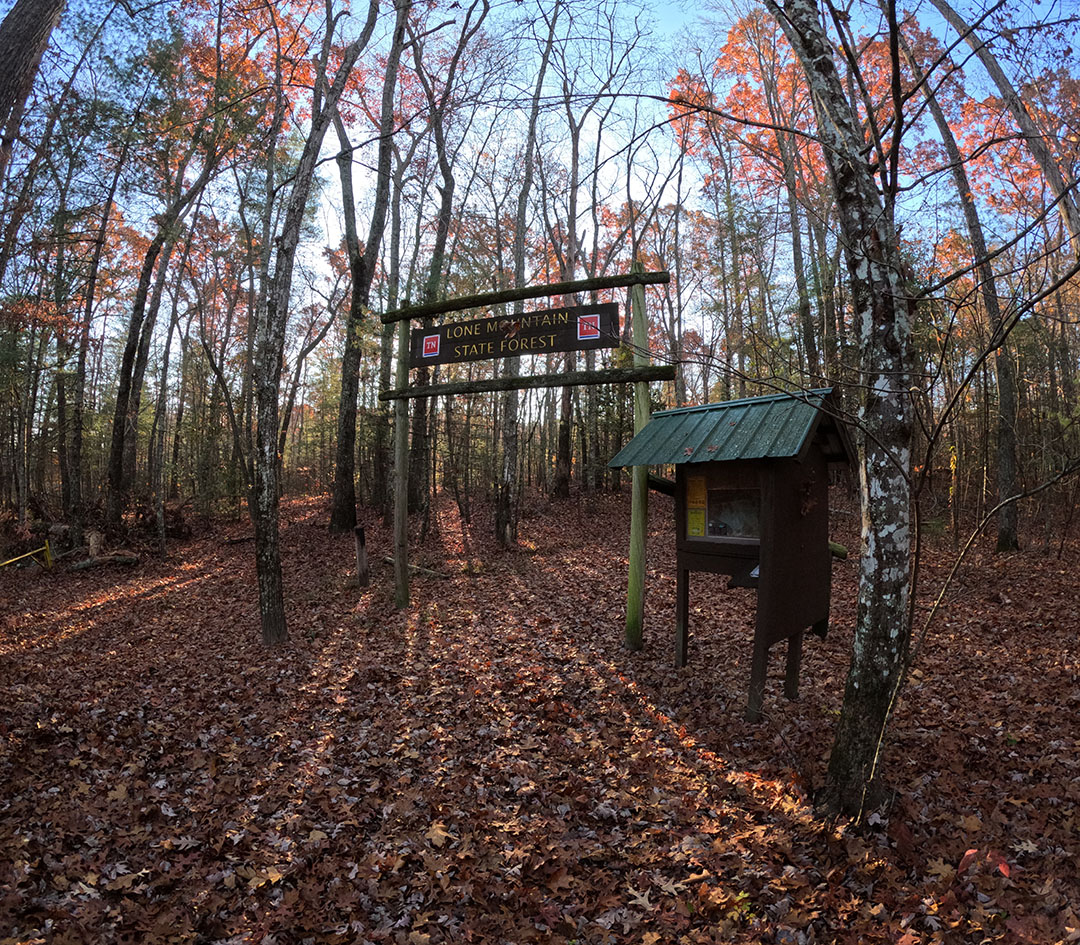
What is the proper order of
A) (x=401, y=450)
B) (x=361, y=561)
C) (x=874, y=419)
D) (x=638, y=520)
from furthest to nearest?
(x=361, y=561) → (x=401, y=450) → (x=638, y=520) → (x=874, y=419)

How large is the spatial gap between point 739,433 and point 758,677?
2072 mm

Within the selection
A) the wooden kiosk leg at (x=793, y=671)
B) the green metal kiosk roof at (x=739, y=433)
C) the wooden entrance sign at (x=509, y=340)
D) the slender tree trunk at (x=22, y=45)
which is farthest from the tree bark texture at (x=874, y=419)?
the slender tree trunk at (x=22, y=45)

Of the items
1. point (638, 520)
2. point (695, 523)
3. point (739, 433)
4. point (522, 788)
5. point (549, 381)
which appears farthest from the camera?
point (549, 381)

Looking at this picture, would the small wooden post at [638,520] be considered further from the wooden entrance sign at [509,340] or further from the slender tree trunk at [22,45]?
the slender tree trunk at [22,45]

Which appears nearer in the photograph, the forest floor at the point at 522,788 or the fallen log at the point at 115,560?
the forest floor at the point at 522,788

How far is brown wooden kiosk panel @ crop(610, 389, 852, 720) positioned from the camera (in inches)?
184

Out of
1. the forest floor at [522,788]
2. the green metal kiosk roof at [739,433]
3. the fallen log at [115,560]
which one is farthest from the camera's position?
the fallen log at [115,560]

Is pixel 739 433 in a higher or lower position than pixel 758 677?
higher

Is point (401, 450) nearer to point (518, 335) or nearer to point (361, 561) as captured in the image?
point (518, 335)

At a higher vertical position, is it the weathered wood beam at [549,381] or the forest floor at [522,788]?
the weathered wood beam at [549,381]

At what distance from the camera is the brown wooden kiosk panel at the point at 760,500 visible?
15.4 feet

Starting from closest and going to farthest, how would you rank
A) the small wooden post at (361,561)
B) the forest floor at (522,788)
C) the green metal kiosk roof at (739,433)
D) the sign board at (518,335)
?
1. the forest floor at (522,788)
2. the green metal kiosk roof at (739,433)
3. the sign board at (518,335)
4. the small wooden post at (361,561)

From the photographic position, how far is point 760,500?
193 inches

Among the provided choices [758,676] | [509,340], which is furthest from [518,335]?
[758,676]
